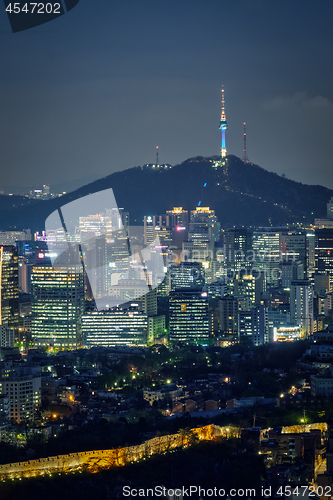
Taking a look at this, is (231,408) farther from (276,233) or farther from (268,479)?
(276,233)

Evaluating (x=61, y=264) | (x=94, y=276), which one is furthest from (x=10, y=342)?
(x=94, y=276)

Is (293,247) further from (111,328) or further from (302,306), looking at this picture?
(111,328)

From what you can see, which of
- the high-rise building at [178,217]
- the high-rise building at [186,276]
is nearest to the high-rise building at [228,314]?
the high-rise building at [186,276]

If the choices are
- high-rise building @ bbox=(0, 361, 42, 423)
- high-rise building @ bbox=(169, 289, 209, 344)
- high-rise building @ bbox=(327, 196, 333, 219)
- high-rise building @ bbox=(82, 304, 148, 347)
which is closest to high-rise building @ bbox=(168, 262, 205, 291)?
high-rise building @ bbox=(169, 289, 209, 344)

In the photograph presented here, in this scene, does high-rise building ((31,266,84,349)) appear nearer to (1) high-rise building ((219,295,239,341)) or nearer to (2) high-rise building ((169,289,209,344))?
(2) high-rise building ((169,289,209,344))

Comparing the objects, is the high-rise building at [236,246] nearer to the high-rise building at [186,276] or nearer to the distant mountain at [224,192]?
the high-rise building at [186,276]

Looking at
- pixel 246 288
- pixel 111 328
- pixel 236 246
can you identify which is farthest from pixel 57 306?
pixel 236 246
